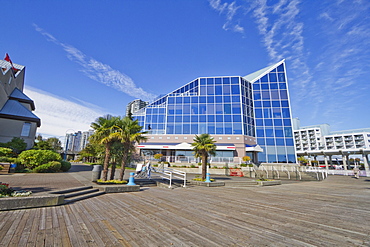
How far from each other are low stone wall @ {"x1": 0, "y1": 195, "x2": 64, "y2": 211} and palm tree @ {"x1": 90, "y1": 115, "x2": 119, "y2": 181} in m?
5.19

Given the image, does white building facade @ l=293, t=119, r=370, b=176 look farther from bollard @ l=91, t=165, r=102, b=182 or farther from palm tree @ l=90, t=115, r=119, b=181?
bollard @ l=91, t=165, r=102, b=182

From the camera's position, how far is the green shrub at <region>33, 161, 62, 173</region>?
16188 mm

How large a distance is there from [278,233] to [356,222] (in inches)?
107

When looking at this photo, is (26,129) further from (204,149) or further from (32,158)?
(204,149)

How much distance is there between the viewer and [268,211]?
19.2ft

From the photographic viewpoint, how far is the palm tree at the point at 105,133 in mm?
11375

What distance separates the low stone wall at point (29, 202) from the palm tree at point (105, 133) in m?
5.19

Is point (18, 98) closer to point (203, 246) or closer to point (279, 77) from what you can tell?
point (203, 246)

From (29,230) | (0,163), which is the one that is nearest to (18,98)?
(0,163)

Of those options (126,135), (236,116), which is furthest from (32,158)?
(236,116)

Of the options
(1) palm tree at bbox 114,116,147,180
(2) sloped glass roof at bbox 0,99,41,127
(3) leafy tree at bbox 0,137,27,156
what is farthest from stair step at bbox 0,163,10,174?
(2) sloped glass roof at bbox 0,99,41,127

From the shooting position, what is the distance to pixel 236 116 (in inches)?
1439

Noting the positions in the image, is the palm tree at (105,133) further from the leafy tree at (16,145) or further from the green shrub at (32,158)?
the leafy tree at (16,145)

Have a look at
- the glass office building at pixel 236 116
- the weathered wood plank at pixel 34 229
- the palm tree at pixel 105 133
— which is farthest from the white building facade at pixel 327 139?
the weathered wood plank at pixel 34 229
